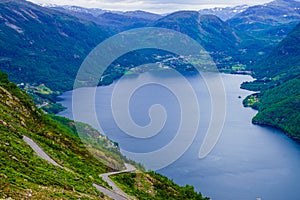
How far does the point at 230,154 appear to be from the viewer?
2785 inches

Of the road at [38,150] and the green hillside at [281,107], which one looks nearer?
the road at [38,150]

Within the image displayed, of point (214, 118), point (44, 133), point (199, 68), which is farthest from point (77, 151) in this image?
point (199, 68)

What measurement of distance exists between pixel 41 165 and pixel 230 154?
50.8 meters

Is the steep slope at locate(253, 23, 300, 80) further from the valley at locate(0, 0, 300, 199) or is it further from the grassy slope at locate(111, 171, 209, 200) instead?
the grassy slope at locate(111, 171, 209, 200)

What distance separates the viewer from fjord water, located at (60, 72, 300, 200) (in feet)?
188

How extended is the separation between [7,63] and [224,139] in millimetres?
114044

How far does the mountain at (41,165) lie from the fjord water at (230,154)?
69.9 ft

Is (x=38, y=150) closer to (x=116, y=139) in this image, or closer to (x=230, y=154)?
(x=230, y=154)

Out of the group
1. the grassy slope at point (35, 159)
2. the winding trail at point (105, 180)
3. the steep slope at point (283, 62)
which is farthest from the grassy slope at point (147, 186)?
the steep slope at point (283, 62)

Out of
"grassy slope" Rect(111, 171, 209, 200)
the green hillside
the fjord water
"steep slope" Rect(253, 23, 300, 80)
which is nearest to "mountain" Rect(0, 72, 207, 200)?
"grassy slope" Rect(111, 171, 209, 200)

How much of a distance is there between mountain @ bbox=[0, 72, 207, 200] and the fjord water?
21.3m

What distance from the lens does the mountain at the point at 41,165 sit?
18.7m

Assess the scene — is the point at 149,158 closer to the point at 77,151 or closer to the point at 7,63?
the point at 77,151

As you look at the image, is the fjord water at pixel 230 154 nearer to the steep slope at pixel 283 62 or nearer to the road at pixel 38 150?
the road at pixel 38 150
